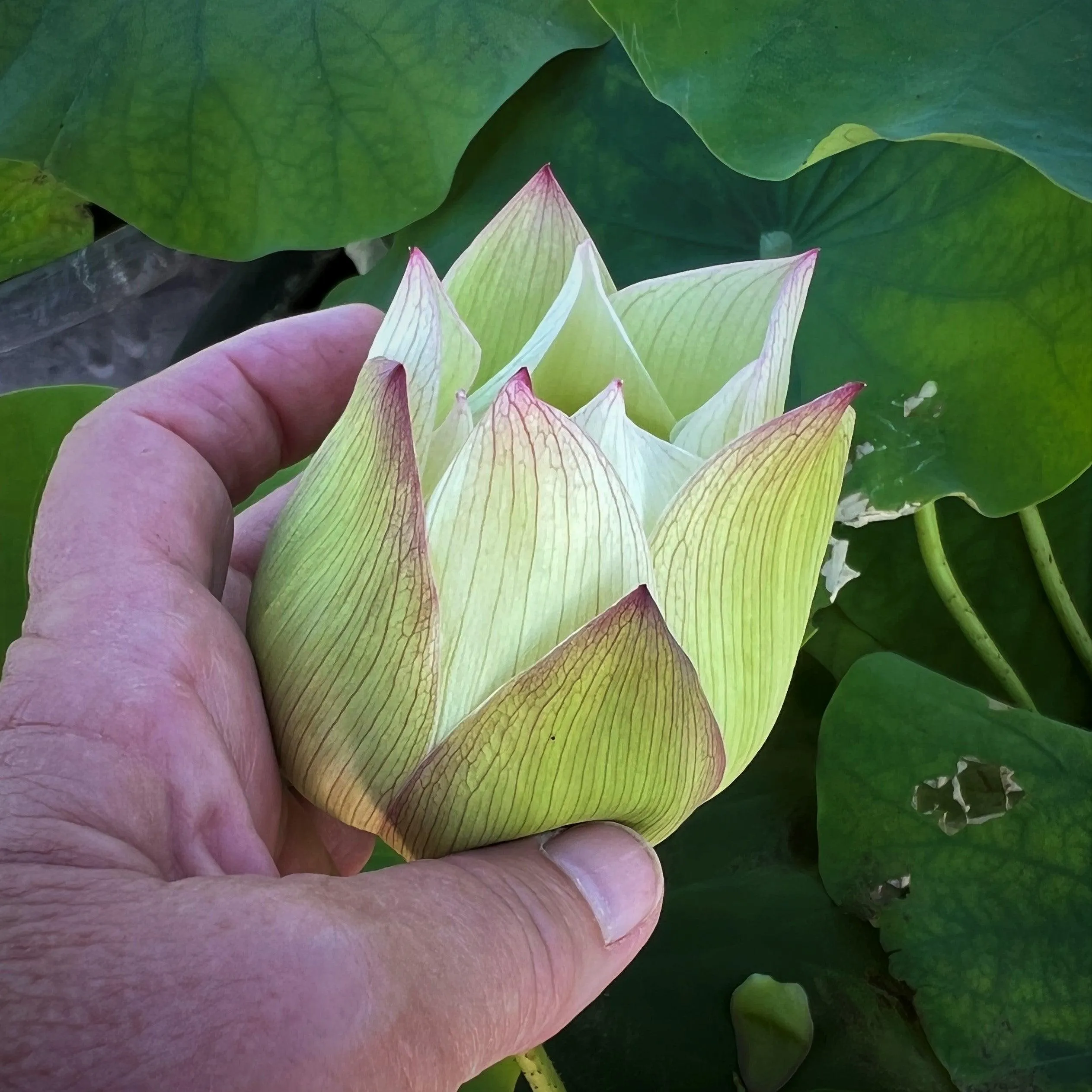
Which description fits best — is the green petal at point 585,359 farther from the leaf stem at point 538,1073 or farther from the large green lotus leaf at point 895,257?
the leaf stem at point 538,1073

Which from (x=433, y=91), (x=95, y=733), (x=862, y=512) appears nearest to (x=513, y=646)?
(x=95, y=733)

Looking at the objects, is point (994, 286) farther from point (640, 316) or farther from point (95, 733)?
point (95, 733)

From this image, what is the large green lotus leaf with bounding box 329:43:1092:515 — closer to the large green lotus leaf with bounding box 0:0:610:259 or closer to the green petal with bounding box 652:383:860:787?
the large green lotus leaf with bounding box 0:0:610:259

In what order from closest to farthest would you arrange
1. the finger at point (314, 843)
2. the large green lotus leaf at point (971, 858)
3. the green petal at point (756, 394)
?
the green petal at point (756, 394) → the finger at point (314, 843) → the large green lotus leaf at point (971, 858)

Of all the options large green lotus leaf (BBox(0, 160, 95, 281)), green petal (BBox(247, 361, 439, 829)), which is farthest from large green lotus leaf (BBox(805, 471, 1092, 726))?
large green lotus leaf (BBox(0, 160, 95, 281))

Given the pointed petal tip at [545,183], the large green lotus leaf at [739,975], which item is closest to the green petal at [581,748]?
the pointed petal tip at [545,183]
